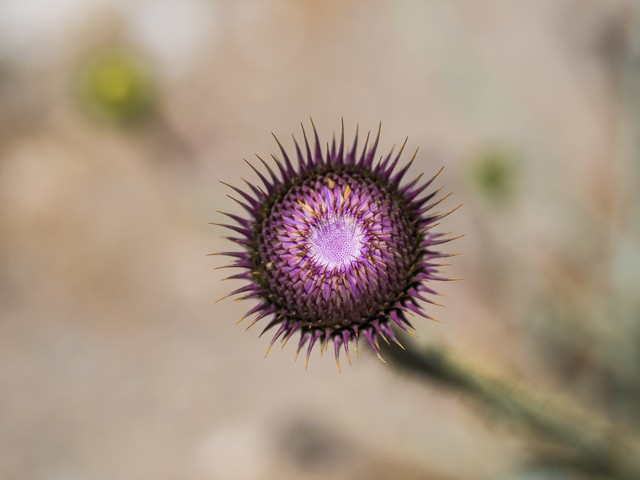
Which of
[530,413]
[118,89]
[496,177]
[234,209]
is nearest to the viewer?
[530,413]

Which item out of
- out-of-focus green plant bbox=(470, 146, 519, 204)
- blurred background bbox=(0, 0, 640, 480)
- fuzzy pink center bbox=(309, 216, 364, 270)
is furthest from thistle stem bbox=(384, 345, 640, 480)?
out-of-focus green plant bbox=(470, 146, 519, 204)

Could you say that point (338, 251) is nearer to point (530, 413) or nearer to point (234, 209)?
point (530, 413)

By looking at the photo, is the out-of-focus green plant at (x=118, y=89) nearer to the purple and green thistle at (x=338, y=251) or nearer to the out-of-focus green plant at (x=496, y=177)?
the out-of-focus green plant at (x=496, y=177)

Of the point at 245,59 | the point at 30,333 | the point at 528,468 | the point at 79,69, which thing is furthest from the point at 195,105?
the point at 528,468

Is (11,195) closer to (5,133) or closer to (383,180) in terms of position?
(5,133)

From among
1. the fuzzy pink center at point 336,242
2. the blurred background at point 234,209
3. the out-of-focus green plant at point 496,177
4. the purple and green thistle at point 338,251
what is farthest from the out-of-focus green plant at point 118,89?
the fuzzy pink center at point 336,242

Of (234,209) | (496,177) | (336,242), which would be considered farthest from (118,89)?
(336,242)

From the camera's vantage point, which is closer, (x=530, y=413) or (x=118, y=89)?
(x=530, y=413)
